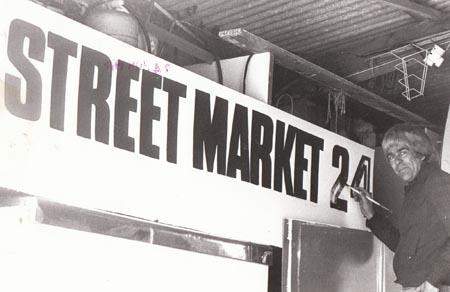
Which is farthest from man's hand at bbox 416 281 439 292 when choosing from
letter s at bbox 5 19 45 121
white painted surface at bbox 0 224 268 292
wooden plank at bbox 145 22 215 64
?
letter s at bbox 5 19 45 121

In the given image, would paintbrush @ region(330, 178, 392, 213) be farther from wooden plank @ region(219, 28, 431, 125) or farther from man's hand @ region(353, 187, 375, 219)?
wooden plank @ region(219, 28, 431, 125)

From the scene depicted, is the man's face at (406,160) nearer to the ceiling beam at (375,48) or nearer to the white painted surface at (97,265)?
the ceiling beam at (375,48)

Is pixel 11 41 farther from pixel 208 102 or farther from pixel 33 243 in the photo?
pixel 208 102

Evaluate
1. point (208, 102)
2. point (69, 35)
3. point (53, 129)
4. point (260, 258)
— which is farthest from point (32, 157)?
point (260, 258)

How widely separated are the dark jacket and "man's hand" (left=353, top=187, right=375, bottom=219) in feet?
1.10

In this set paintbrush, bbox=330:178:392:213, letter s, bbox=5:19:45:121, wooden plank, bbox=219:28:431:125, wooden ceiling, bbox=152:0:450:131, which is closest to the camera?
letter s, bbox=5:19:45:121

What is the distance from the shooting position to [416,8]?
160 inches

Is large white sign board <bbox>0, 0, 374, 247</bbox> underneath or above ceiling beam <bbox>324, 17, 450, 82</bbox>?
underneath

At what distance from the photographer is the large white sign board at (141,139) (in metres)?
2.55

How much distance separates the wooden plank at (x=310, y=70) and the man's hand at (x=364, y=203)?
28.2 inches

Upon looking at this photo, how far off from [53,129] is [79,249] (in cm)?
49

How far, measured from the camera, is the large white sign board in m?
2.55

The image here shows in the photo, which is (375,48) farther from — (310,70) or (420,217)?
(420,217)

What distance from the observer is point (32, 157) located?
2527mm
